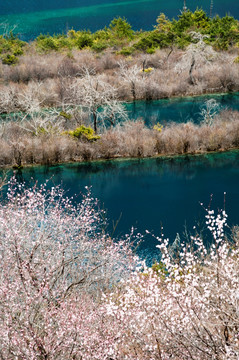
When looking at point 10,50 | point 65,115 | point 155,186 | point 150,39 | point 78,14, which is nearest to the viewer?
point 155,186

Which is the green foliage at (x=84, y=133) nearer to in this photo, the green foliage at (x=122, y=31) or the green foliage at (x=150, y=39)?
the green foliage at (x=150, y=39)

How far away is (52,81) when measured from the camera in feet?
154

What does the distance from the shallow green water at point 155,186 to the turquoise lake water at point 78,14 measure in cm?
6001

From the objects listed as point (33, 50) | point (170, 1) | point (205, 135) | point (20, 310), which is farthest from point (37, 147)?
point (170, 1)

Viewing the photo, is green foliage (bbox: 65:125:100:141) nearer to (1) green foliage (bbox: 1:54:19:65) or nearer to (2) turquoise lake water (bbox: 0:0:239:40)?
(1) green foliage (bbox: 1:54:19:65)

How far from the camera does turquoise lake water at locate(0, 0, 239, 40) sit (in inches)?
3718

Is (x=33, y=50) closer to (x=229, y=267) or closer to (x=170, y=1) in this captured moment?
(x=229, y=267)

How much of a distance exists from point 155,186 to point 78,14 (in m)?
112

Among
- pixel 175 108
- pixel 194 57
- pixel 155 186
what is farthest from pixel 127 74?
pixel 155 186

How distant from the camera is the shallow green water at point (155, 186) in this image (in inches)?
804

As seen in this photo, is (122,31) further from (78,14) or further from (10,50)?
(78,14)

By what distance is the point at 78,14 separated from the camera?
122438mm

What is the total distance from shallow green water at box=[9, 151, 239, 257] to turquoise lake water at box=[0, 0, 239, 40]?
60015mm

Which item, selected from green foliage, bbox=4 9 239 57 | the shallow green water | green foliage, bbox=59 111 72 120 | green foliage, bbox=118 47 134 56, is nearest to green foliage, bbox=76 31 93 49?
green foliage, bbox=4 9 239 57
